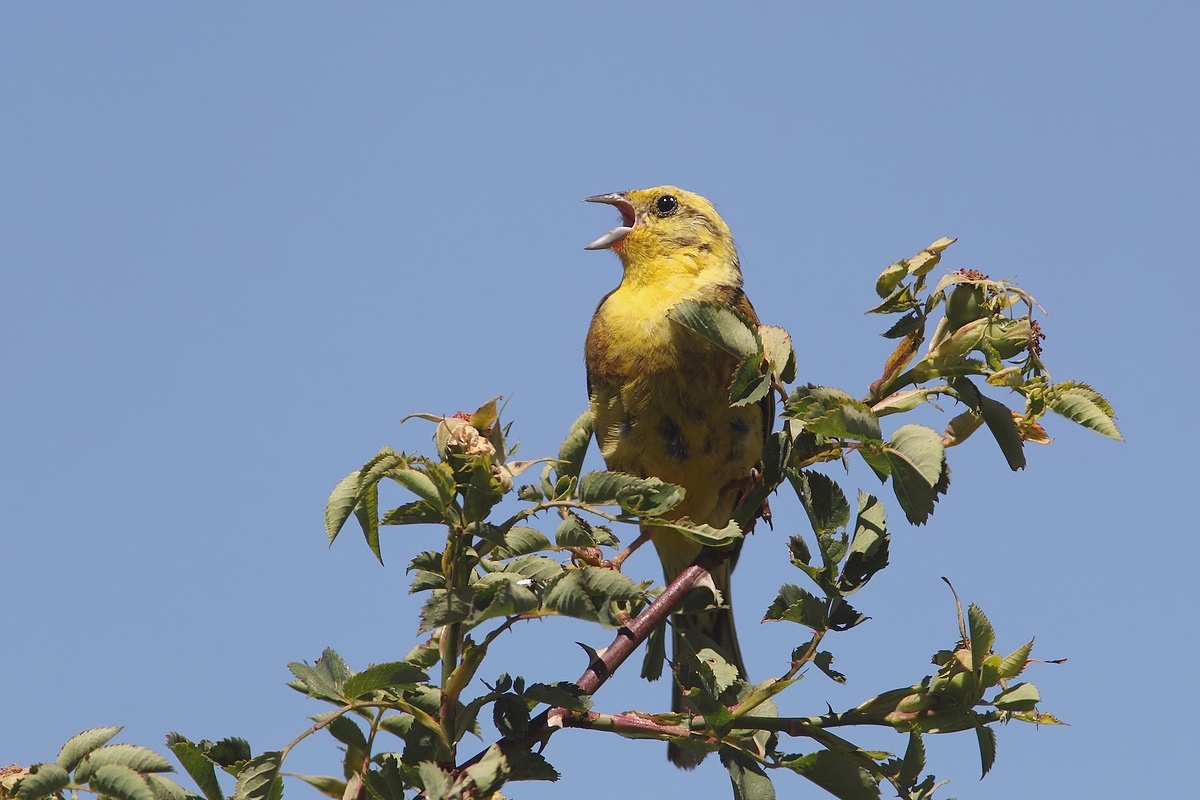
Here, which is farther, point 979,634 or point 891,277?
point 891,277

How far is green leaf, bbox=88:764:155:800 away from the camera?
7.82ft

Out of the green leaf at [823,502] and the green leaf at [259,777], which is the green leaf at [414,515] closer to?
the green leaf at [259,777]

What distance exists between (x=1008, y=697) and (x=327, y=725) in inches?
53.6

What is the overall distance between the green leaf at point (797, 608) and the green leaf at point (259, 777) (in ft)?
3.34

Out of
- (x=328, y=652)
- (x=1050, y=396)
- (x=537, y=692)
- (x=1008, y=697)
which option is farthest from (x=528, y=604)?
(x=1050, y=396)

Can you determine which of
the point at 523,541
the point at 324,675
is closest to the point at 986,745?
the point at 523,541

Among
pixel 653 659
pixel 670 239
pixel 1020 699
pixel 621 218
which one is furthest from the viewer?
pixel 621 218

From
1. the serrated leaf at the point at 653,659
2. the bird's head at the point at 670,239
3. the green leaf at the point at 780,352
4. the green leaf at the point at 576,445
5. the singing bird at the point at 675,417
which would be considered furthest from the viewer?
the bird's head at the point at 670,239

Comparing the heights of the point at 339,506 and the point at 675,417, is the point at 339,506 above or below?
below

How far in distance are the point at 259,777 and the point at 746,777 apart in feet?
3.17

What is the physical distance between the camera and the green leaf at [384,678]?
235cm

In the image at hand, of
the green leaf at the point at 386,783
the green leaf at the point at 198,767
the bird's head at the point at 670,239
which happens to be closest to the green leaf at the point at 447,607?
the green leaf at the point at 386,783

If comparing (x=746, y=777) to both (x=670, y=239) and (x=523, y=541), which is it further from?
(x=670, y=239)

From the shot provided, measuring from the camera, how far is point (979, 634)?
8.28 ft
